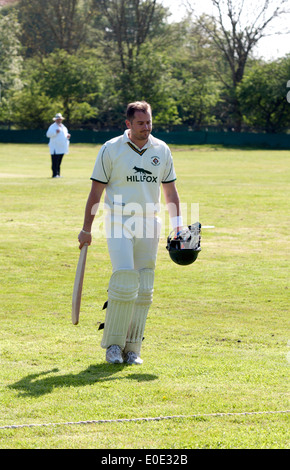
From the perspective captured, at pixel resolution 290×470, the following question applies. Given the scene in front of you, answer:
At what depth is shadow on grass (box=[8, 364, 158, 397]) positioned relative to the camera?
5527 millimetres

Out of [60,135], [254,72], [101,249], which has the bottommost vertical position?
[101,249]

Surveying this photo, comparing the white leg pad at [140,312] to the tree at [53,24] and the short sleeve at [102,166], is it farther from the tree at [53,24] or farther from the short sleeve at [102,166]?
the tree at [53,24]

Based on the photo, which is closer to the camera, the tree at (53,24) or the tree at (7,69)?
the tree at (7,69)

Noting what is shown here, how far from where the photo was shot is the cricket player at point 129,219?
6363mm

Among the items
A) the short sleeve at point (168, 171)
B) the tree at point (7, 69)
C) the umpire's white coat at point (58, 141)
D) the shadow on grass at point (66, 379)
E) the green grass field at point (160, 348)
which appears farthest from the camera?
the tree at point (7, 69)

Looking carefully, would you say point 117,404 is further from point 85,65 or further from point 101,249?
point 85,65

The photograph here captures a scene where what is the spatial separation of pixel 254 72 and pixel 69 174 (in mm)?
38276

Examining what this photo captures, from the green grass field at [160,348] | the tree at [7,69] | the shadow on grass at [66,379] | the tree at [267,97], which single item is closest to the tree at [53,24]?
the tree at [7,69]

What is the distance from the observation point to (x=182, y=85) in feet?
228

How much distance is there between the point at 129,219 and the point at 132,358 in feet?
3.90

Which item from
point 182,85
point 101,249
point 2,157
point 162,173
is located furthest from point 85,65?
→ point 162,173

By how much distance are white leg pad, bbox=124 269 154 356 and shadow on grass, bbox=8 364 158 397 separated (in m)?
0.31

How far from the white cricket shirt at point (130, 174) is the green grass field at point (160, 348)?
1361 mm
